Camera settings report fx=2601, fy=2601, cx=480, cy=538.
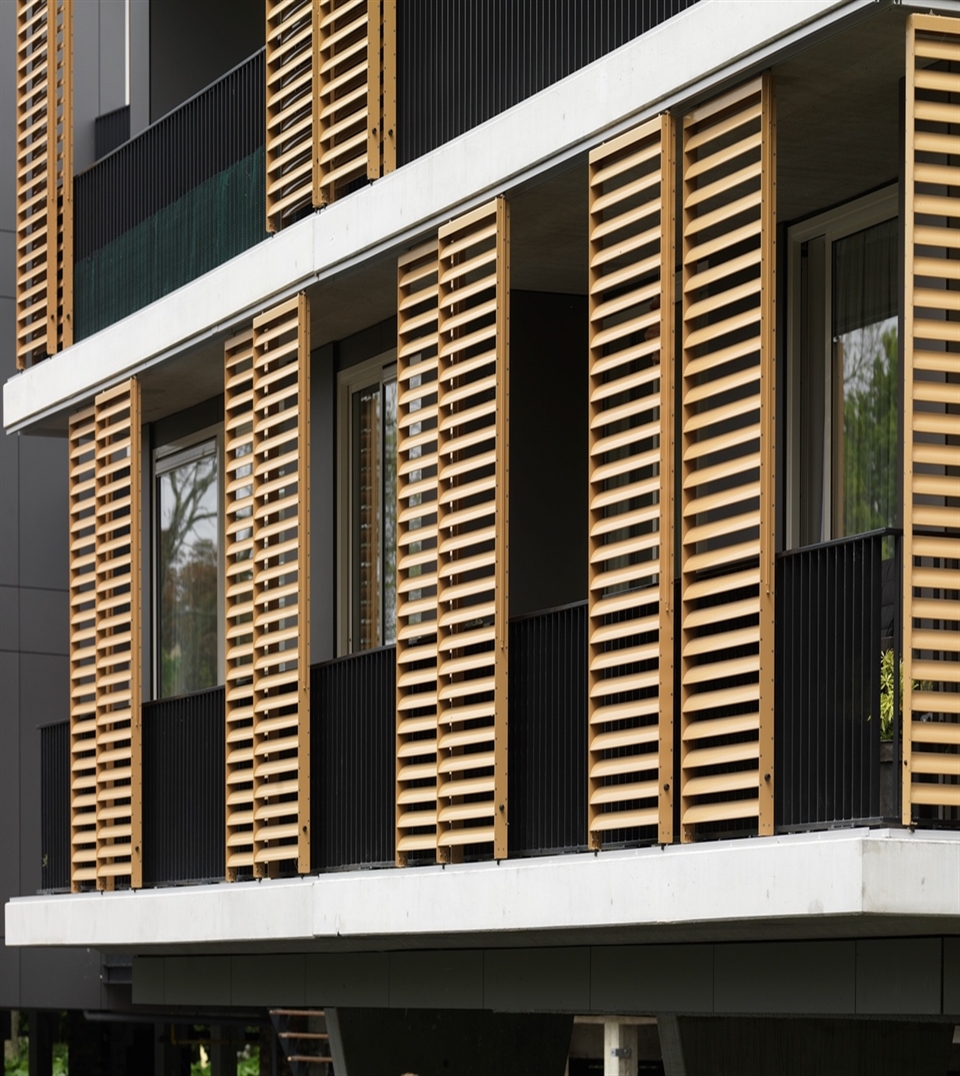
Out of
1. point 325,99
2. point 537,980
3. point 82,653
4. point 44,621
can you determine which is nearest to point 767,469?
point 537,980

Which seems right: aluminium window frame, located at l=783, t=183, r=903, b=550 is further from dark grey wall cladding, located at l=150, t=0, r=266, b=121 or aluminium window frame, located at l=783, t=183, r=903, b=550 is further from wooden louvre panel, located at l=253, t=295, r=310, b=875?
dark grey wall cladding, located at l=150, t=0, r=266, b=121

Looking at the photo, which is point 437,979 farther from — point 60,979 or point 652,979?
point 60,979

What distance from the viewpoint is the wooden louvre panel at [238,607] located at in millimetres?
15922

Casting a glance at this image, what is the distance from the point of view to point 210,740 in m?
16.7

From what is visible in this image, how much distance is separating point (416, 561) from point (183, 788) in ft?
12.0

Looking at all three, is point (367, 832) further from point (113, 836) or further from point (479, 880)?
point (113, 836)

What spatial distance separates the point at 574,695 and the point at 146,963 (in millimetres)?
7221

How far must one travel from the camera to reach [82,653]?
60.6 ft

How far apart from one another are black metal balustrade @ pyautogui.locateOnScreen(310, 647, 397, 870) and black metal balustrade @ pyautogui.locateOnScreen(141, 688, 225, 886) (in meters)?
1.38

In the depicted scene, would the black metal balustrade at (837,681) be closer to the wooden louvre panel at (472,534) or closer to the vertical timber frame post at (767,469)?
the vertical timber frame post at (767,469)

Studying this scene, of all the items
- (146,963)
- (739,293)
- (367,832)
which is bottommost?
(146,963)

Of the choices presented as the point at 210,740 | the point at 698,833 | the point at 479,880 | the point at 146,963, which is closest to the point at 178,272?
the point at 210,740

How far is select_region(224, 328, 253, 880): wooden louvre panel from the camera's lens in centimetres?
1592

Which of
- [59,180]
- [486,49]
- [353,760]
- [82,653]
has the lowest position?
[353,760]
